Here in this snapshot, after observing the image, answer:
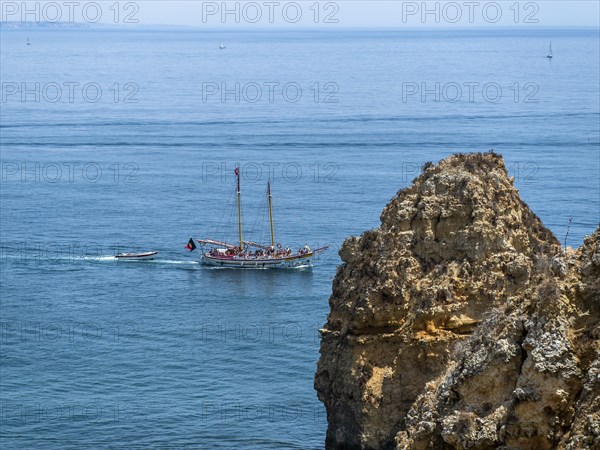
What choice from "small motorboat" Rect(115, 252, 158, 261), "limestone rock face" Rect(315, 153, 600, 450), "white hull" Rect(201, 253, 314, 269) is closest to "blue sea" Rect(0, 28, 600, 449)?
"small motorboat" Rect(115, 252, 158, 261)

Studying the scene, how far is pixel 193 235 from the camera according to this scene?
110 metres

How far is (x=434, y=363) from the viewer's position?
101 feet

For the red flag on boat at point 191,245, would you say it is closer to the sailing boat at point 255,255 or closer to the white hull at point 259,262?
the sailing boat at point 255,255

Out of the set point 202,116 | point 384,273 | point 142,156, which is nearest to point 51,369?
point 384,273

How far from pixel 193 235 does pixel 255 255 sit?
7.55m

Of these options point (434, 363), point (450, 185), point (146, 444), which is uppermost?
point (450, 185)

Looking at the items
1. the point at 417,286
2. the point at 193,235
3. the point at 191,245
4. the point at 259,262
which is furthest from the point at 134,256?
the point at 417,286

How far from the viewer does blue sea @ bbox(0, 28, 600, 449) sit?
189 ft

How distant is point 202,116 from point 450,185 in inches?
6318

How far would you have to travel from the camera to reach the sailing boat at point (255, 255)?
98.9m

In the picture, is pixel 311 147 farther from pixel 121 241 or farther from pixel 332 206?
pixel 121 241

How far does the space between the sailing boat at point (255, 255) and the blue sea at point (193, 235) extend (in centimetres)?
121

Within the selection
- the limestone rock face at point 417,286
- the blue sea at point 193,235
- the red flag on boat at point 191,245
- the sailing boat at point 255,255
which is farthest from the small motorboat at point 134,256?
the limestone rock face at point 417,286

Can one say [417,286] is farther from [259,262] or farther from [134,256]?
[259,262]
